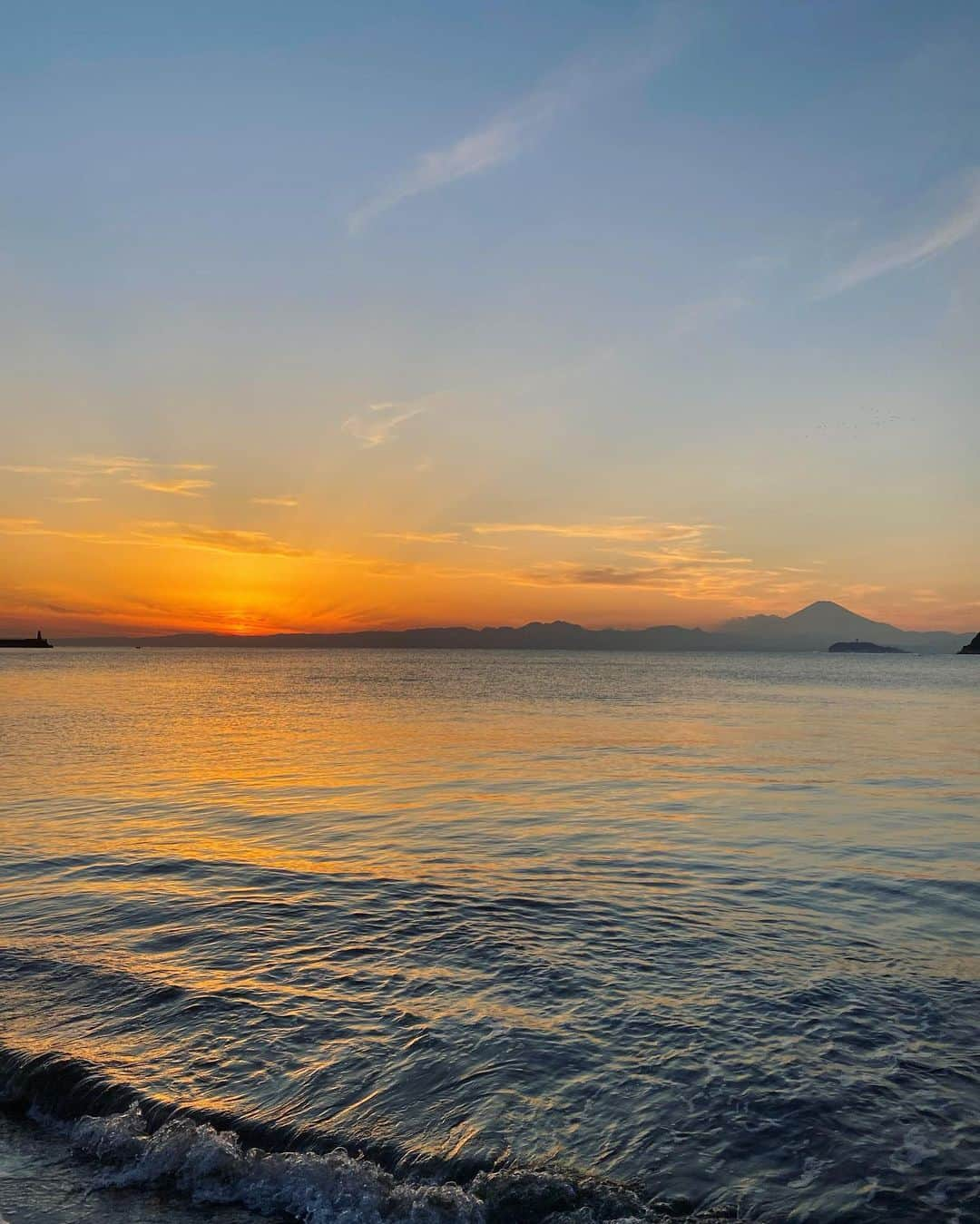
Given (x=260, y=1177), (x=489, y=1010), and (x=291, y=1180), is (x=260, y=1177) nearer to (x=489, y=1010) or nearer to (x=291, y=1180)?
(x=291, y=1180)

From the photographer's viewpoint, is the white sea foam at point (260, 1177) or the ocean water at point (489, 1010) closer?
the white sea foam at point (260, 1177)

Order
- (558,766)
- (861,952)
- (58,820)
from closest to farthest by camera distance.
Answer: (861,952) → (58,820) → (558,766)

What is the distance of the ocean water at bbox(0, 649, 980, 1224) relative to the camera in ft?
24.0

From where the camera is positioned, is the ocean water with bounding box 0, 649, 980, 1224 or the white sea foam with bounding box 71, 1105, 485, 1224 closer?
the white sea foam with bounding box 71, 1105, 485, 1224

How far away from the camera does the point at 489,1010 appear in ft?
34.6

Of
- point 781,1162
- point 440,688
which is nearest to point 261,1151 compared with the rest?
point 781,1162

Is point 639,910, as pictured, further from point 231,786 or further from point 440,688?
point 440,688

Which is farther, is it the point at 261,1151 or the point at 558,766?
the point at 558,766

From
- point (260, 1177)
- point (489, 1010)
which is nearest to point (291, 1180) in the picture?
point (260, 1177)

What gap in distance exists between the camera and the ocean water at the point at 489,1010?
7301 millimetres

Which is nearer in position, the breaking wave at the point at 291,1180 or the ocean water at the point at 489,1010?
the breaking wave at the point at 291,1180

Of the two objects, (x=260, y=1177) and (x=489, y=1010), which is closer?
(x=260, y=1177)

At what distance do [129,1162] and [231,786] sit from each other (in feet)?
80.3

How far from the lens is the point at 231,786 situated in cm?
3123
